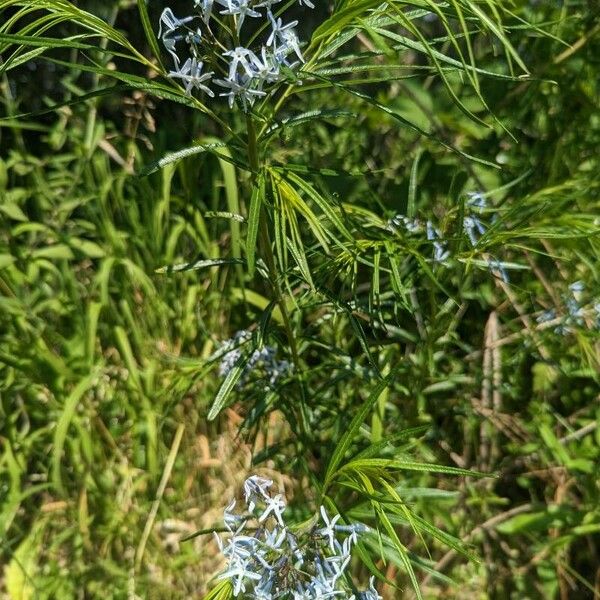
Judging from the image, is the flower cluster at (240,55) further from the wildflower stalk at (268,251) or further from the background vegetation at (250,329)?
the background vegetation at (250,329)

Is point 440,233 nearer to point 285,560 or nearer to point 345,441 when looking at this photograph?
point 345,441

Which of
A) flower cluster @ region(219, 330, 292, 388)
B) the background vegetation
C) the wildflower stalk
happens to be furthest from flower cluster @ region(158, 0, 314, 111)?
the background vegetation

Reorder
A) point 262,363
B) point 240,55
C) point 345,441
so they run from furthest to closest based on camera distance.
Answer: point 262,363 → point 345,441 → point 240,55

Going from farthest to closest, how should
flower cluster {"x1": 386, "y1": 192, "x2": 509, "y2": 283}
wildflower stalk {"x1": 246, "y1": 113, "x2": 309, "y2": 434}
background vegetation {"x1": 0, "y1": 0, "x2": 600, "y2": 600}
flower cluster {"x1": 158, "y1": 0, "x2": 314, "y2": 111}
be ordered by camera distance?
1. background vegetation {"x1": 0, "y1": 0, "x2": 600, "y2": 600}
2. flower cluster {"x1": 386, "y1": 192, "x2": 509, "y2": 283}
3. wildflower stalk {"x1": 246, "y1": 113, "x2": 309, "y2": 434}
4. flower cluster {"x1": 158, "y1": 0, "x2": 314, "y2": 111}

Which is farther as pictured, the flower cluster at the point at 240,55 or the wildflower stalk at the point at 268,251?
the wildflower stalk at the point at 268,251

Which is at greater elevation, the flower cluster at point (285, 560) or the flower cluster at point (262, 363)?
the flower cluster at point (285, 560)

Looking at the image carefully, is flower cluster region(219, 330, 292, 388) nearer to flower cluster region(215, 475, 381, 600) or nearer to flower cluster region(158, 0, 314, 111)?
flower cluster region(215, 475, 381, 600)

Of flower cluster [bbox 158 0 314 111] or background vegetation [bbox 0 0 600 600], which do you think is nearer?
flower cluster [bbox 158 0 314 111]

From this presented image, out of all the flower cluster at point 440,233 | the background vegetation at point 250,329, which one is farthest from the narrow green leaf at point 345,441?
the background vegetation at point 250,329

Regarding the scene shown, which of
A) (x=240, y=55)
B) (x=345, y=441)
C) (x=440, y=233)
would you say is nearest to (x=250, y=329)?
(x=440, y=233)

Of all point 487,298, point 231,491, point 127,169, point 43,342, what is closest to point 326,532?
point 487,298

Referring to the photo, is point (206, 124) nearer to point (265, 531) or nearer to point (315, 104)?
point (315, 104)
